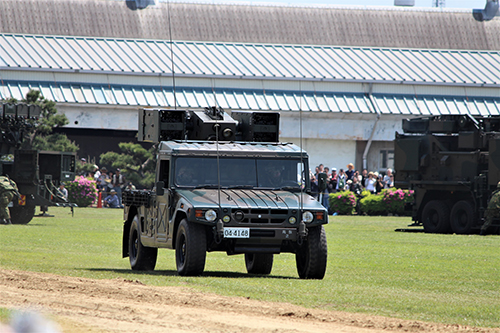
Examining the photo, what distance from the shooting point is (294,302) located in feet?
34.8

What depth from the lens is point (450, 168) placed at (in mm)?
29750

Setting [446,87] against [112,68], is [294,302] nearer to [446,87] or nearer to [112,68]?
[112,68]

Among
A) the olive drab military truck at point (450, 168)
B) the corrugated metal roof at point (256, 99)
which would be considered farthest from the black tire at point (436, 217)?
the corrugated metal roof at point (256, 99)

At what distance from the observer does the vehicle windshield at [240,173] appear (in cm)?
1432

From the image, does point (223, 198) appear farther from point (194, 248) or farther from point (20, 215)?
point (20, 215)

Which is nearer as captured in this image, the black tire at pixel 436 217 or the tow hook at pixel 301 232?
the tow hook at pixel 301 232

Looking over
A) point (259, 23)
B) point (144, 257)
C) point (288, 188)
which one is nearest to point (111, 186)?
point (259, 23)

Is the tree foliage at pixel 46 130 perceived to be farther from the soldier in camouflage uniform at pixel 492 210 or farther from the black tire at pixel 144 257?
the black tire at pixel 144 257

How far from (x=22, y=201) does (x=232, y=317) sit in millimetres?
20733

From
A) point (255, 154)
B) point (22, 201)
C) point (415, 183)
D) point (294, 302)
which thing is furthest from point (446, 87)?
point (294, 302)

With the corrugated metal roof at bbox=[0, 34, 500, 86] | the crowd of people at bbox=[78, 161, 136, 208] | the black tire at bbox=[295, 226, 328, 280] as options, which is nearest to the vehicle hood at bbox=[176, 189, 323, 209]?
the black tire at bbox=[295, 226, 328, 280]

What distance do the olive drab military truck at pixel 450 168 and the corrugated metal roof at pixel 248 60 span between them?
23729 mm

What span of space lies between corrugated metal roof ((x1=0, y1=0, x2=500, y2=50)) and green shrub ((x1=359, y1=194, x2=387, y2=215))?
21.9 meters

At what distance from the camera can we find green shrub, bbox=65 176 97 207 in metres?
39.5
